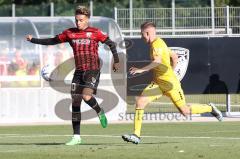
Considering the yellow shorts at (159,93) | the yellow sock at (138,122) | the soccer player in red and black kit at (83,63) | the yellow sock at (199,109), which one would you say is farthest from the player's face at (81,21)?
the yellow sock at (199,109)

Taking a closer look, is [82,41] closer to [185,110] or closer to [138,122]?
[138,122]

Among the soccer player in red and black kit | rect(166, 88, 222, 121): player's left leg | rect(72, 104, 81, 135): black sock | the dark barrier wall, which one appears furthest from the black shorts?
the dark barrier wall

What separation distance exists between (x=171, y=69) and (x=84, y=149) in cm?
232

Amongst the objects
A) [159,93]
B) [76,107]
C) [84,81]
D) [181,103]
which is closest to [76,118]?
[76,107]

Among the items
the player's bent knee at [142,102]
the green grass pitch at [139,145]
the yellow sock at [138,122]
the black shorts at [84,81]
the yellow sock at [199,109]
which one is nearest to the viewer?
the green grass pitch at [139,145]

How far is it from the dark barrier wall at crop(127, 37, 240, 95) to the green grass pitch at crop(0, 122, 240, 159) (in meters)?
5.54

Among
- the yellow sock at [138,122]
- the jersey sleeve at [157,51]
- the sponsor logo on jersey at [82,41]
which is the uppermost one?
the sponsor logo on jersey at [82,41]

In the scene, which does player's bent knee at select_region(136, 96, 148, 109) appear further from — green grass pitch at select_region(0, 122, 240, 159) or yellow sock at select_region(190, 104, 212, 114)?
yellow sock at select_region(190, 104, 212, 114)

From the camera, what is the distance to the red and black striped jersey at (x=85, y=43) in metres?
15.9

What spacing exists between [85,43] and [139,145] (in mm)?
2244

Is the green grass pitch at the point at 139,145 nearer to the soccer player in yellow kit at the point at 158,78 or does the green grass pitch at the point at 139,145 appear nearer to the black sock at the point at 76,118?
the black sock at the point at 76,118

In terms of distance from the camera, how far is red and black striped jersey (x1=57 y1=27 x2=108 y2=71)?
15914 mm

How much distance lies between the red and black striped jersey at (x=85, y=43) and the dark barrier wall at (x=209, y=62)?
1089cm

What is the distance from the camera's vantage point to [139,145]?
14914mm
